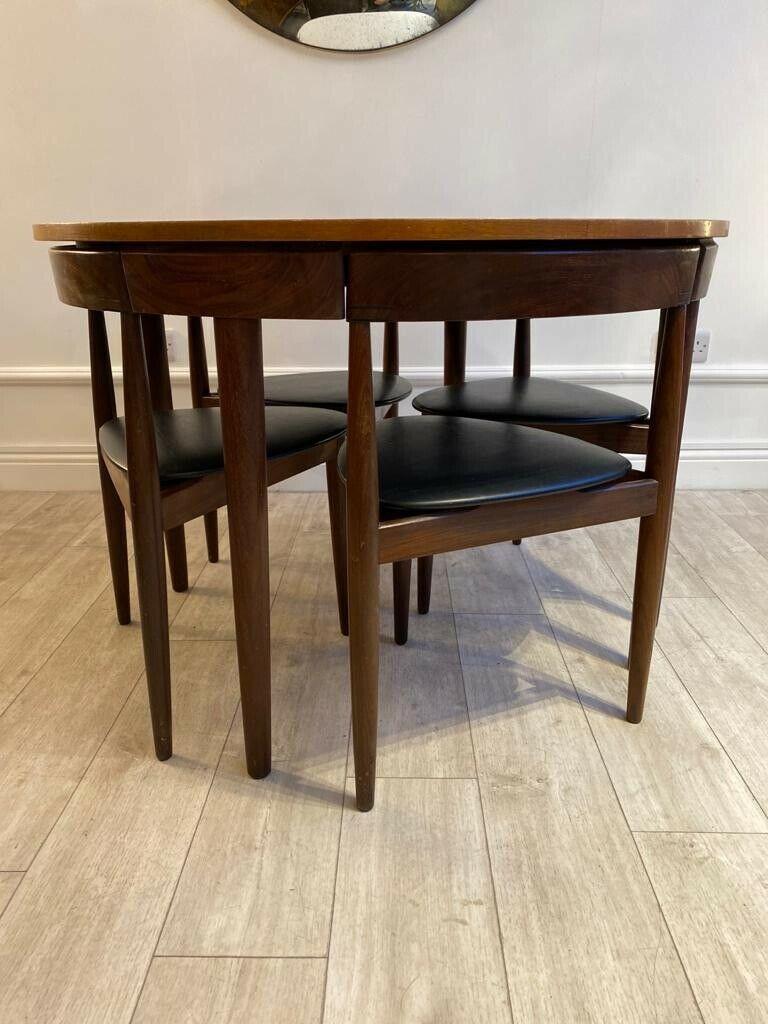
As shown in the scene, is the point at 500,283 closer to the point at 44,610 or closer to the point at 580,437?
the point at 580,437

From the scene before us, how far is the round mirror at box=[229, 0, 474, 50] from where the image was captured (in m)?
1.88

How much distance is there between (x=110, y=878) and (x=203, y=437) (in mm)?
598

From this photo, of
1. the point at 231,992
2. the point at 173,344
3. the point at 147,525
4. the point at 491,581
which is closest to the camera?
the point at 231,992

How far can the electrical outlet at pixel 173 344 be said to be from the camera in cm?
215

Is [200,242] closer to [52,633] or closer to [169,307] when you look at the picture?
[169,307]

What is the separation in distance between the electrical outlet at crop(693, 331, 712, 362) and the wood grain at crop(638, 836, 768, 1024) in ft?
5.20

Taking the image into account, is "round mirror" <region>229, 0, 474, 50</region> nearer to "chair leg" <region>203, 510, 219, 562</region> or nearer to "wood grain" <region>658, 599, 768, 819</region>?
"chair leg" <region>203, 510, 219, 562</region>

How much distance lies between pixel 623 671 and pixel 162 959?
844 millimetres

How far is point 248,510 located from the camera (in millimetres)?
916

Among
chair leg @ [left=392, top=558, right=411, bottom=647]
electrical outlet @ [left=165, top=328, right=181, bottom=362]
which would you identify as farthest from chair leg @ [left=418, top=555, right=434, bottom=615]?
electrical outlet @ [left=165, top=328, right=181, bottom=362]

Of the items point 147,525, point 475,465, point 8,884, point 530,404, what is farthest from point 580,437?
point 8,884

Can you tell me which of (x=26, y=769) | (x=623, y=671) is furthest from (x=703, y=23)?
(x=26, y=769)

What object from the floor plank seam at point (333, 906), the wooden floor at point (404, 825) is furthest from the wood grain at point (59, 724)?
the floor plank seam at point (333, 906)

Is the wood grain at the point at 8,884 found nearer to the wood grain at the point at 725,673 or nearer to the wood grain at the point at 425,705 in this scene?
the wood grain at the point at 425,705
